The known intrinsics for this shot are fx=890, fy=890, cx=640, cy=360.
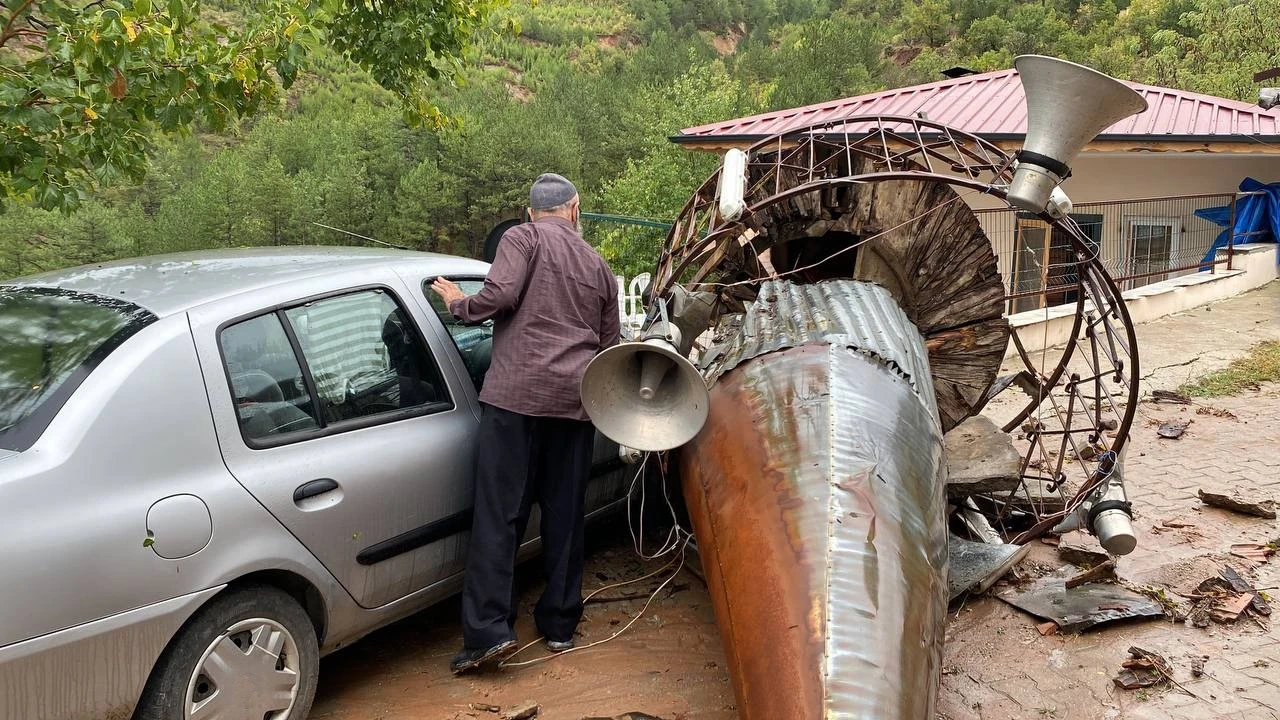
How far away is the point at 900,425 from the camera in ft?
9.51

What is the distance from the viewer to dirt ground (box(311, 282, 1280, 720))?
10.6ft

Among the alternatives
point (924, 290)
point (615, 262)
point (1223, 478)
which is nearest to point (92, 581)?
point (924, 290)

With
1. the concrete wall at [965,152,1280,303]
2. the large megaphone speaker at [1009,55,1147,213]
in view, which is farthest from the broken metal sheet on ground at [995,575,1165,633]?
the concrete wall at [965,152,1280,303]

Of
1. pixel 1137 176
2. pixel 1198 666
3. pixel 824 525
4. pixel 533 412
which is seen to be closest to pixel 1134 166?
pixel 1137 176

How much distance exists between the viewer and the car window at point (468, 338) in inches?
146

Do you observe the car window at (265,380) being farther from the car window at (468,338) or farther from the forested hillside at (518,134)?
the forested hillside at (518,134)

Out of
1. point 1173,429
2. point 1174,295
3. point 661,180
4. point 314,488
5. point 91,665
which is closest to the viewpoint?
point 91,665

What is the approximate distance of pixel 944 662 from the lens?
3.57 meters

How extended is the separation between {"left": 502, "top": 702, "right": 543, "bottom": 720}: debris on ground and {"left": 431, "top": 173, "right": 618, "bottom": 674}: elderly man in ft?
0.75

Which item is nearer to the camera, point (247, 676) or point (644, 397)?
point (247, 676)

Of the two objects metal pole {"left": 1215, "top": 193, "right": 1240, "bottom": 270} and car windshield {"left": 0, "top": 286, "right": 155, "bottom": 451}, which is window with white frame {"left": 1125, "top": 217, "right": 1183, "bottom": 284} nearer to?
metal pole {"left": 1215, "top": 193, "right": 1240, "bottom": 270}

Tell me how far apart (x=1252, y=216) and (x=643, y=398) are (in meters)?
15.0

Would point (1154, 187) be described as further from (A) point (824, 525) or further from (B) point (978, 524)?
(A) point (824, 525)

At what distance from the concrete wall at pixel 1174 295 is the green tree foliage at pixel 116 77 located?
7141 mm
